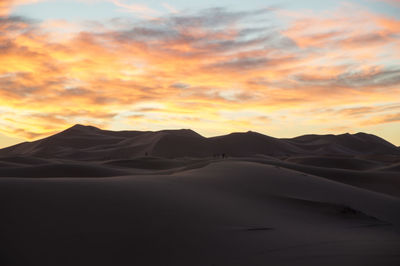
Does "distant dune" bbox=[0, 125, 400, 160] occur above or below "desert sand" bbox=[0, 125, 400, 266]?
above

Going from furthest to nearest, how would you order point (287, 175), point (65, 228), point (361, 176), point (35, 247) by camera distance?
point (361, 176), point (287, 175), point (65, 228), point (35, 247)

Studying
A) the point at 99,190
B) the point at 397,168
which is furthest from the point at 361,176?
the point at 99,190

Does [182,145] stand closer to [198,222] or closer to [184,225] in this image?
[198,222]

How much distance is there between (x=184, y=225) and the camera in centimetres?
384

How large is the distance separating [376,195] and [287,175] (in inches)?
57.4

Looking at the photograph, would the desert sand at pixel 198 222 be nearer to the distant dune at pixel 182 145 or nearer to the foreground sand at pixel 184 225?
the foreground sand at pixel 184 225

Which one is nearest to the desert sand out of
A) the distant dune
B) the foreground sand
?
the foreground sand

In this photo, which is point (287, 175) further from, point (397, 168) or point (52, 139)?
→ point (52, 139)

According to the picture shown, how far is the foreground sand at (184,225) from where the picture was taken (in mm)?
3127

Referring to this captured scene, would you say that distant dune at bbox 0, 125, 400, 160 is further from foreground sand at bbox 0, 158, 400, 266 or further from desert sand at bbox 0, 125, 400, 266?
foreground sand at bbox 0, 158, 400, 266

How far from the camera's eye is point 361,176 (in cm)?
1153

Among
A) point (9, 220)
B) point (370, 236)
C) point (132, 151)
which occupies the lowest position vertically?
point (370, 236)

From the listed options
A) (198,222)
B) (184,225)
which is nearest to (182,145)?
(198,222)

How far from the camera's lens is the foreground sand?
3127 mm
